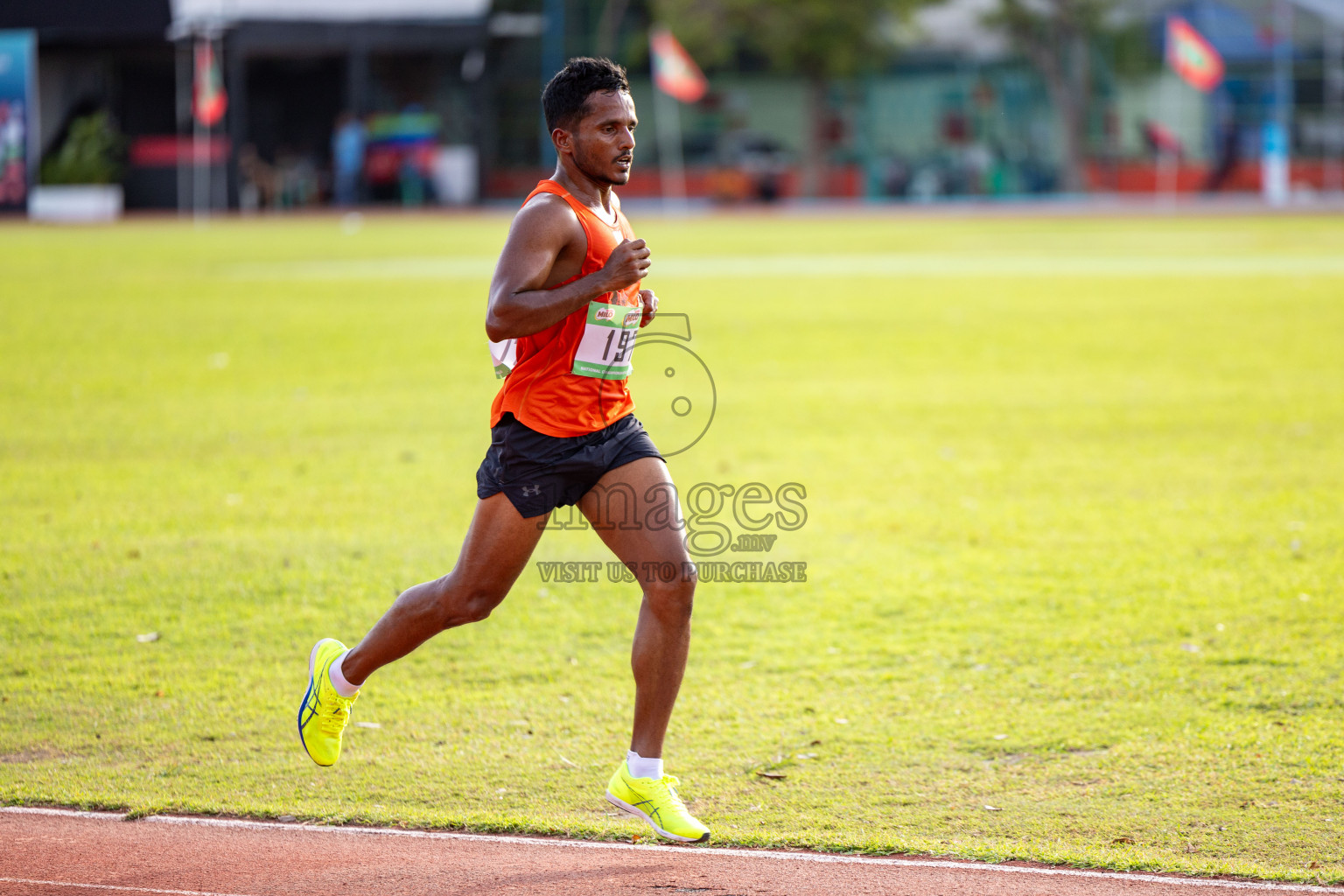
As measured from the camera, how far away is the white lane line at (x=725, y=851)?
3.90m

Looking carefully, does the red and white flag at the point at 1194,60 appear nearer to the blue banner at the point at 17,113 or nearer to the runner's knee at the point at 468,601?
the blue banner at the point at 17,113

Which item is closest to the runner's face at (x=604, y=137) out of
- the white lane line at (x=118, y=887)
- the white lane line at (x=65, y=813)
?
the white lane line at (x=118, y=887)

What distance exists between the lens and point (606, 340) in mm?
4250

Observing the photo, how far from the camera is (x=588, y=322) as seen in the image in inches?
166

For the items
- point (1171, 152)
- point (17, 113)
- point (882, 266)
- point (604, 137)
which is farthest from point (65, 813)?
point (1171, 152)

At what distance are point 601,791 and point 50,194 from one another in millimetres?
40555

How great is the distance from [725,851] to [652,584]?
0.80 meters

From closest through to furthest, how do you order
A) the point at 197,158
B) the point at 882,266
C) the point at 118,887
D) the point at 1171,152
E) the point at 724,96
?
the point at 118,887 → the point at 882,266 → the point at 197,158 → the point at 1171,152 → the point at 724,96

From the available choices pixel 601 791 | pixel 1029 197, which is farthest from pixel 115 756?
pixel 1029 197

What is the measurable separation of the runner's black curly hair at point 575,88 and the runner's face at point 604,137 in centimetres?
2

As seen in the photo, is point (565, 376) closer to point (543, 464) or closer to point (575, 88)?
point (543, 464)

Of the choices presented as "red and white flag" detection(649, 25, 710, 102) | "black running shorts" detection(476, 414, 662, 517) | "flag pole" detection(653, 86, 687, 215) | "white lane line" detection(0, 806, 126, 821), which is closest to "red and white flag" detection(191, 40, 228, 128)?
"red and white flag" detection(649, 25, 710, 102)

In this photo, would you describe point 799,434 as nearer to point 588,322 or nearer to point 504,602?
point 504,602

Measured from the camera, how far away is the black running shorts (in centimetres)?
420
